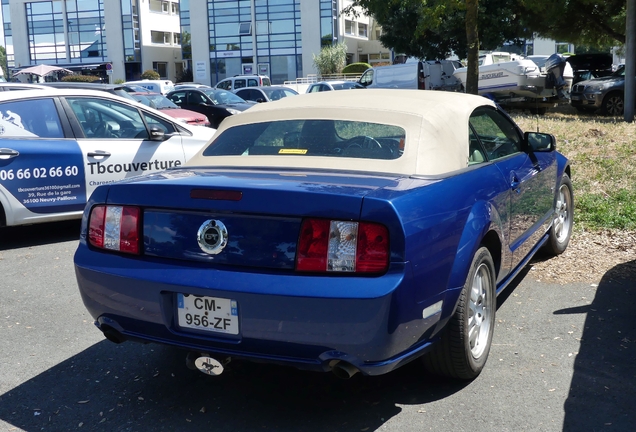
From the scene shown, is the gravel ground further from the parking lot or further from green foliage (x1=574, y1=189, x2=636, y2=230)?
the parking lot

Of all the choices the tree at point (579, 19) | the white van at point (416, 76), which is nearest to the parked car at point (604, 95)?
the tree at point (579, 19)

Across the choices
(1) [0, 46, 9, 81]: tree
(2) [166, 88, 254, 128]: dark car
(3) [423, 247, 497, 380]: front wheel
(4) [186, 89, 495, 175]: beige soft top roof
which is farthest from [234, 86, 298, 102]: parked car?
(1) [0, 46, 9, 81]: tree

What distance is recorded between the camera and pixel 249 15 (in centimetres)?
6306

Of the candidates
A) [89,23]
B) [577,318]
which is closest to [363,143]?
[577,318]

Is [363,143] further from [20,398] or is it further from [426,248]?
[20,398]

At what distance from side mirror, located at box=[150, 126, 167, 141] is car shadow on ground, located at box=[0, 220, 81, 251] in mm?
1351

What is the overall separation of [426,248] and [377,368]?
0.59 m

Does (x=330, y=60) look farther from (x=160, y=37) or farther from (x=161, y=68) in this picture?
(x=160, y=37)

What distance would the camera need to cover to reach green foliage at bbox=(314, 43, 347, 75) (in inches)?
2344

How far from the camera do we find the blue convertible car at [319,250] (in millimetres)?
3188

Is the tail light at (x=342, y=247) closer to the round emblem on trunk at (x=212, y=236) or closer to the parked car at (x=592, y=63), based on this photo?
the round emblem on trunk at (x=212, y=236)

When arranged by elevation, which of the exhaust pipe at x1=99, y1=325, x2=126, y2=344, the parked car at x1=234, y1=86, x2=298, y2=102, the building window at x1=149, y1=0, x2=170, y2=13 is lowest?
the exhaust pipe at x1=99, y1=325, x2=126, y2=344

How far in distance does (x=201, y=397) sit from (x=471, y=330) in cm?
151

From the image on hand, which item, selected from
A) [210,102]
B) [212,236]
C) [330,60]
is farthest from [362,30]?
[212,236]
